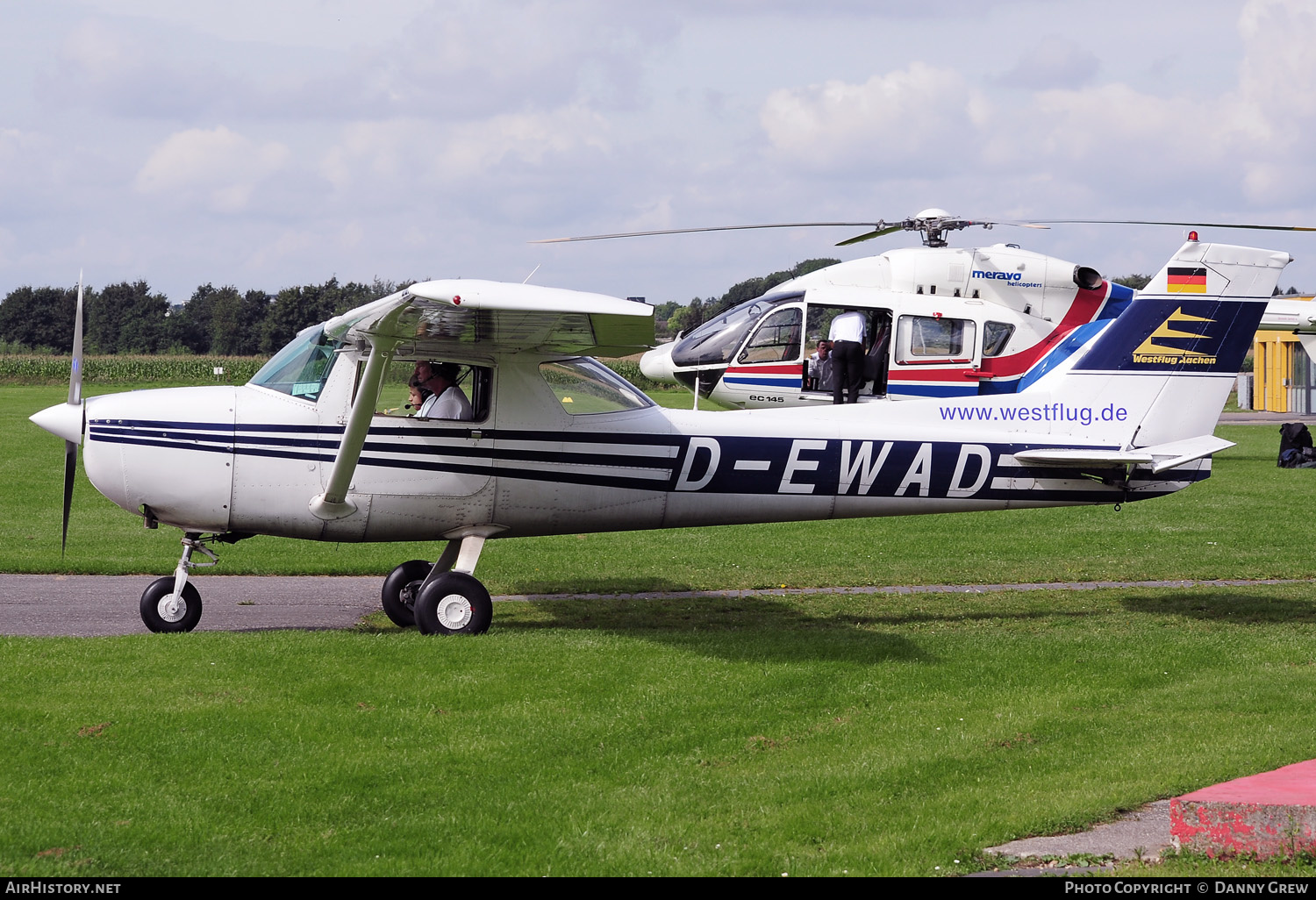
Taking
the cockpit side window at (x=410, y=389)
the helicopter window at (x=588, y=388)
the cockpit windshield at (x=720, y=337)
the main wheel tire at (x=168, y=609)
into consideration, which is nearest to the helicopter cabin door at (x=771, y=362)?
the cockpit windshield at (x=720, y=337)

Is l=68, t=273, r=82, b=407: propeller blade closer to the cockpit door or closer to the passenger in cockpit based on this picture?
the passenger in cockpit

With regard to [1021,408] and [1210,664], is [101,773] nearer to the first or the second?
[1210,664]

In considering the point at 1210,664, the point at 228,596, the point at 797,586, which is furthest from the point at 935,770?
the point at 228,596

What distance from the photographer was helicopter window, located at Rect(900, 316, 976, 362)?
13.4 m

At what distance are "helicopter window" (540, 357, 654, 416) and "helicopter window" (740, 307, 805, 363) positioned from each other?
363 cm

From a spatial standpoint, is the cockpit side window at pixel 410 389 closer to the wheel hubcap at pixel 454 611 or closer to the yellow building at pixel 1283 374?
the wheel hubcap at pixel 454 611

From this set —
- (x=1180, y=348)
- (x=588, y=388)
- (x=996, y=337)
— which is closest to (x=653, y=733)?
(x=588, y=388)

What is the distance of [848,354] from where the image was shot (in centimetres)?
1323

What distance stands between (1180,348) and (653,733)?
23.7ft

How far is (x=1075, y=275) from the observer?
13859 millimetres

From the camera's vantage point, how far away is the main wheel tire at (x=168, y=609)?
999cm

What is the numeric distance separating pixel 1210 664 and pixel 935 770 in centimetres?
379

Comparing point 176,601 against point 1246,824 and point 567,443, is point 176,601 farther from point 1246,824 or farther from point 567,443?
point 1246,824

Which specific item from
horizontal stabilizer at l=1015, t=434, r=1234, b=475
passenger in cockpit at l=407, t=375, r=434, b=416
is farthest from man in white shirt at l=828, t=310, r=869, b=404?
passenger in cockpit at l=407, t=375, r=434, b=416
